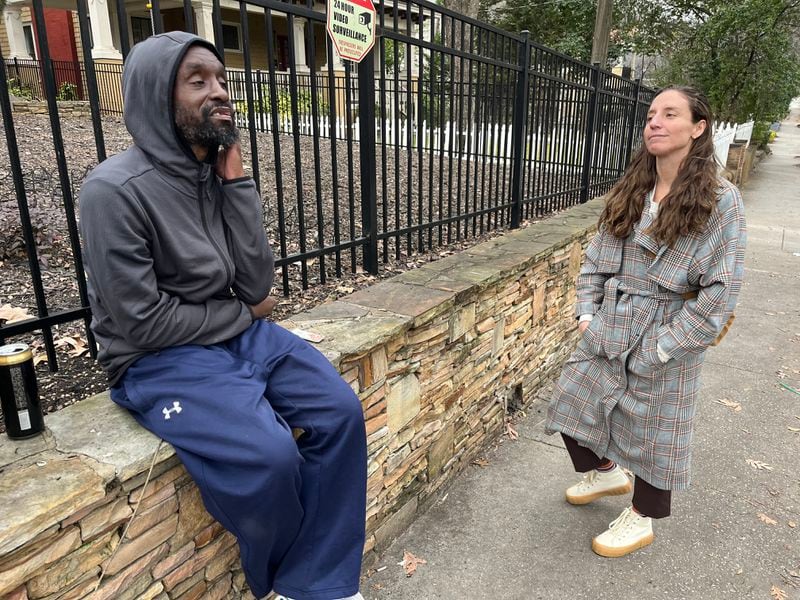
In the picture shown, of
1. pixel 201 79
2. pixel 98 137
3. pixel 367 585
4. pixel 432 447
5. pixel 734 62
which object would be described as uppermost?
pixel 734 62

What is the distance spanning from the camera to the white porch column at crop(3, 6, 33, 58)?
1886cm

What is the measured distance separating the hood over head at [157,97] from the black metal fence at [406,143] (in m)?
0.33

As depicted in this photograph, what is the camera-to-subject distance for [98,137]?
2.09m

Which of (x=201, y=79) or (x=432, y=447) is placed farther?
(x=432, y=447)

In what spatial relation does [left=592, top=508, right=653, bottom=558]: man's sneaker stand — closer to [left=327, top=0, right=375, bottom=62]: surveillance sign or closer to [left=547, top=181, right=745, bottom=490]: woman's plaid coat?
[left=547, top=181, right=745, bottom=490]: woman's plaid coat

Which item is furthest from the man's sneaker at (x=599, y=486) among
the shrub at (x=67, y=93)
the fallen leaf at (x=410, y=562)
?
the shrub at (x=67, y=93)

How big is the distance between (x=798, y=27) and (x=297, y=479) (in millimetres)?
19791

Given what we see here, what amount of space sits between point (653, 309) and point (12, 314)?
2.70 m

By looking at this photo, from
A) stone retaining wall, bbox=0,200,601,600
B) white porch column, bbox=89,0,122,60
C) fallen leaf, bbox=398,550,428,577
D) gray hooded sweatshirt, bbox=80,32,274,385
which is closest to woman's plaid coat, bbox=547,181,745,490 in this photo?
stone retaining wall, bbox=0,200,601,600

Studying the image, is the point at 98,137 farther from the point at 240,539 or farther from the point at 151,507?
the point at 240,539

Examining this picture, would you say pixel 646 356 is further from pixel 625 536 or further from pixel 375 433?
pixel 375 433

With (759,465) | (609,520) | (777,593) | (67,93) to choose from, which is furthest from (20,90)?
(777,593)

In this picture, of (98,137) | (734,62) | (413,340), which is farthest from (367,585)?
(734,62)

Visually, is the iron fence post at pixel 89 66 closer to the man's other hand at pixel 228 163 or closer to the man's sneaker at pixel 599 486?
the man's other hand at pixel 228 163
